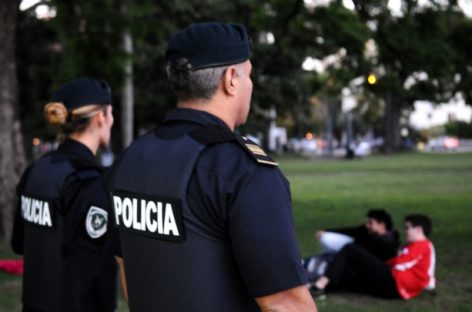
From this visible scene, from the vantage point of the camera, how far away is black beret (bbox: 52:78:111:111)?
3225mm

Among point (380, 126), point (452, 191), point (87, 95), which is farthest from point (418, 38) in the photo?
point (380, 126)

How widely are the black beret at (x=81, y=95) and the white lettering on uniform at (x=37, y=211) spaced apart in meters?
0.46

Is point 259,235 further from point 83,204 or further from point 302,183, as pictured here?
point 302,183

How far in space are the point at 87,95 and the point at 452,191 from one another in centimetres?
1752

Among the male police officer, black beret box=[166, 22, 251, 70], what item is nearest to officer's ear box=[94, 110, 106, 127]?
the male police officer

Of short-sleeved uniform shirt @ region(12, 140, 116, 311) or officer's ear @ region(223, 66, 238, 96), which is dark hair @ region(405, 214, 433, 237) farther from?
officer's ear @ region(223, 66, 238, 96)

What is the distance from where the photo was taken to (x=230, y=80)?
2.01m

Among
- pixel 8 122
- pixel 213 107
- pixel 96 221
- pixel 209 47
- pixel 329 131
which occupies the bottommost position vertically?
pixel 329 131

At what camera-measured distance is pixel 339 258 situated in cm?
751

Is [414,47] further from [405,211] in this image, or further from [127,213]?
[127,213]

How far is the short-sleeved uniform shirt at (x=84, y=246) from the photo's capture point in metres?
3.01

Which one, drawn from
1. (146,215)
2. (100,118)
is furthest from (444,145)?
(146,215)

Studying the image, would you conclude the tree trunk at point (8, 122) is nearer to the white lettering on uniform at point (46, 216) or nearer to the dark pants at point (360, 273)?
the dark pants at point (360, 273)

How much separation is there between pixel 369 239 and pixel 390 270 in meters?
0.65
